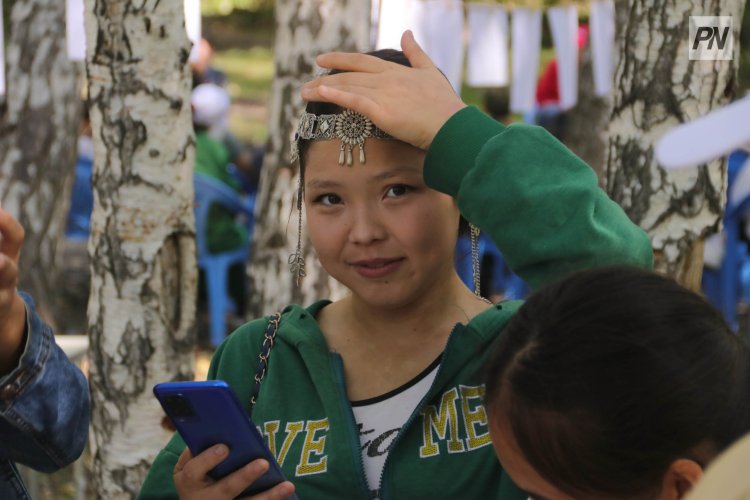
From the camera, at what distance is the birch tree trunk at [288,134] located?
4.97 metres

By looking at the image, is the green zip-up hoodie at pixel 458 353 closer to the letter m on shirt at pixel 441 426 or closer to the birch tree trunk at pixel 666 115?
the letter m on shirt at pixel 441 426

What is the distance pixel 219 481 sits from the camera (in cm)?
181

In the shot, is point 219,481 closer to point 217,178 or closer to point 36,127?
point 36,127

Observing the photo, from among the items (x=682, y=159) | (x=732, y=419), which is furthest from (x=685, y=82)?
(x=682, y=159)

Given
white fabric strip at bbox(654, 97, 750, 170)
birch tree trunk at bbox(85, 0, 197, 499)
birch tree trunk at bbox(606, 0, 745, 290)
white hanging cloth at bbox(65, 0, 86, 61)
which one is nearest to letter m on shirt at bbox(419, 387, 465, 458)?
white fabric strip at bbox(654, 97, 750, 170)

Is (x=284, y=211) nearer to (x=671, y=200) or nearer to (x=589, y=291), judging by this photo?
(x=671, y=200)

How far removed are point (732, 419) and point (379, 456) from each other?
69cm

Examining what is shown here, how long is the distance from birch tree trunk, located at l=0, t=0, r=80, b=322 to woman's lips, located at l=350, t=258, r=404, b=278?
441 cm

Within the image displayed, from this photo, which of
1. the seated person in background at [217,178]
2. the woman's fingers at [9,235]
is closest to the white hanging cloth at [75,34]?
the seated person in background at [217,178]

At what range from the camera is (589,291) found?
4.71ft

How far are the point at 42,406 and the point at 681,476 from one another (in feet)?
3.75

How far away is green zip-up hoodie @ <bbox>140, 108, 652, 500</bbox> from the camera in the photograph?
176cm

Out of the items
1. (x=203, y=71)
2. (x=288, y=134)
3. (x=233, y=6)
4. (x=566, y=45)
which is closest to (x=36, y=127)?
(x=288, y=134)

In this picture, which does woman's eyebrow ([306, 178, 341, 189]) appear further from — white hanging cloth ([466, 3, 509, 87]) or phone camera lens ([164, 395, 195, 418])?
white hanging cloth ([466, 3, 509, 87])
